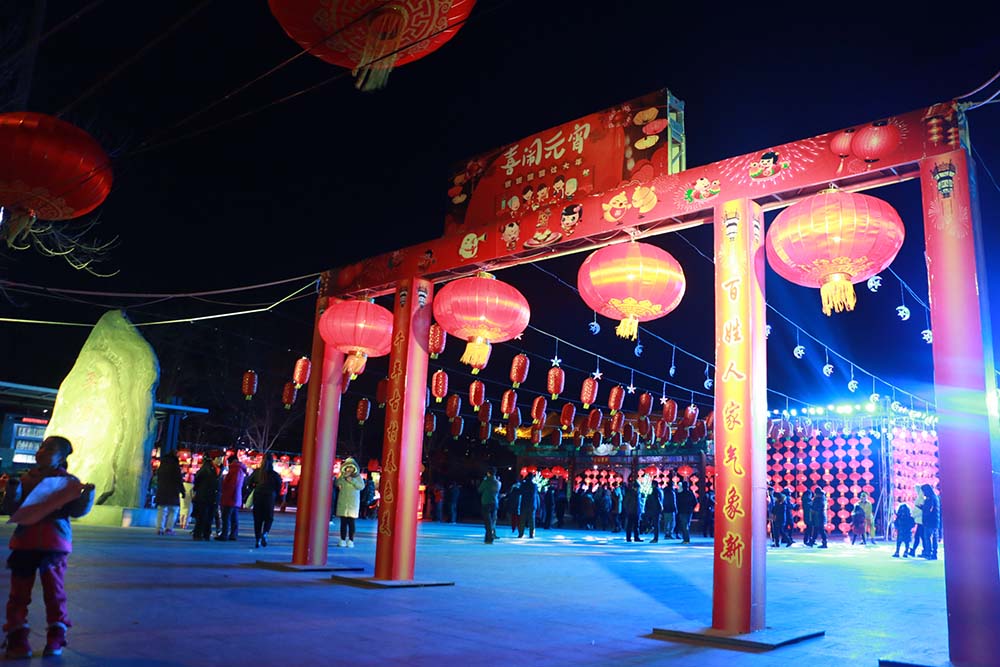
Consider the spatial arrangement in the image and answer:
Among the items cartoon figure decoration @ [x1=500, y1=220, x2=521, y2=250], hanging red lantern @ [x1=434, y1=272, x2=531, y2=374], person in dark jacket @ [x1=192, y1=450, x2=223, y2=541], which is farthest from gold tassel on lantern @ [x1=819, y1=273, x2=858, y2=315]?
person in dark jacket @ [x1=192, y1=450, x2=223, y2=541]

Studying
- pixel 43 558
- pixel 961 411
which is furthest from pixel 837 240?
pixel 43 558

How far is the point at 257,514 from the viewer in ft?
42.8

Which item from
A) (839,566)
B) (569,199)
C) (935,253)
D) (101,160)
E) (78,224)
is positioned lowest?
(839,566)

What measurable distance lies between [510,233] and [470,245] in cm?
60

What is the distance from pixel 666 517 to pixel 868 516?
6915mm

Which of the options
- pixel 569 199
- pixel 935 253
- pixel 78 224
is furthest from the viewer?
pixel 78 224

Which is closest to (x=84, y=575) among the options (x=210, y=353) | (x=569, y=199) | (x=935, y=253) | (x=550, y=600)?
(x=550, y=600)

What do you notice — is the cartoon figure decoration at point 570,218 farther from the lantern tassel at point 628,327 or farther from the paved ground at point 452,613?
the paved ground at point 452,613

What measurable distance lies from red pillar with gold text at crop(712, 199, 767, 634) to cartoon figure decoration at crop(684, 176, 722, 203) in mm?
193

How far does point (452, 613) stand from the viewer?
6.47m

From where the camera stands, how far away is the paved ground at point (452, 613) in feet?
15.7

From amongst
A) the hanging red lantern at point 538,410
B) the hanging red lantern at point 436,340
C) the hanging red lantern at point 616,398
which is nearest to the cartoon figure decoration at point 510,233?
the hanging red lantern at point 436,340

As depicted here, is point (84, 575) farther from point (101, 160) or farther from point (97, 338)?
point (97, 338)

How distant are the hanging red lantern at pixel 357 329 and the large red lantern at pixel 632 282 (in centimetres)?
344
